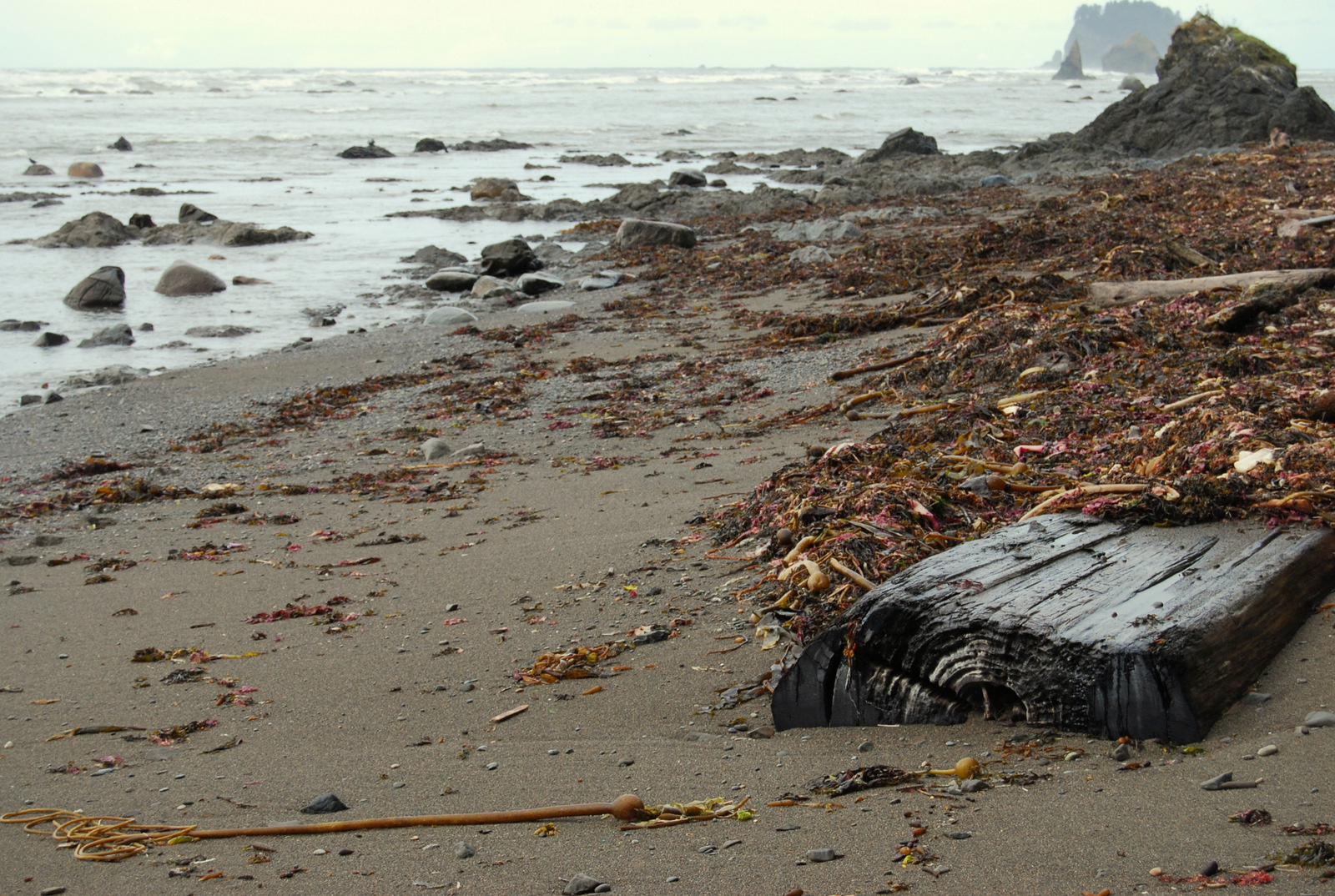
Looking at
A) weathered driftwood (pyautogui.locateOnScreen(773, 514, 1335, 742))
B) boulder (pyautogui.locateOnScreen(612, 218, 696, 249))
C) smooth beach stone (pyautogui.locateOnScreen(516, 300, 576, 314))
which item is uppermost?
boulder (pyautogui.locateOnScreen(612, 218, 696, 249))

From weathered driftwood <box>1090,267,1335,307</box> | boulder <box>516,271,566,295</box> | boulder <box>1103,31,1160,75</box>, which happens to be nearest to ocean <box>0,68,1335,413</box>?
boulder <box>516,271,566,295</box>

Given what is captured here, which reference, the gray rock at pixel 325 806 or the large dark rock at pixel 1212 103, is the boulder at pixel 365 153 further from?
the gray rock at pixel 325 806

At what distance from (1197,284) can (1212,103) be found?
19.8 metres

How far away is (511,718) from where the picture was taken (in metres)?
3.36

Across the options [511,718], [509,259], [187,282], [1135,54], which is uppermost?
[1135,54]

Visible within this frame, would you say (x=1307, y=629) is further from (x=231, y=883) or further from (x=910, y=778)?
(x=231, y=883)

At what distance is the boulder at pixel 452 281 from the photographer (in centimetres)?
1416

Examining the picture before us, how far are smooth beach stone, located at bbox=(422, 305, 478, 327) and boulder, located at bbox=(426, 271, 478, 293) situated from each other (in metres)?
2.02

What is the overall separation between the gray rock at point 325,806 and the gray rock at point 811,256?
34.3 feet

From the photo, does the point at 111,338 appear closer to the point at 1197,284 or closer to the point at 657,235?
the point at 657,235

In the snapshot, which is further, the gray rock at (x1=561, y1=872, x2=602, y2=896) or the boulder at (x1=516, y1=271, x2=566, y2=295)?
the boulder at (x1=516, y1=271, x2=566, y2=295)

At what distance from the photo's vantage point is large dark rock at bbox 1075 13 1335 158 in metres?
22.4

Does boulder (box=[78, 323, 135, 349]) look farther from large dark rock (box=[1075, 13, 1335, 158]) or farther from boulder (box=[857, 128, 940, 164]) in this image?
large dark rock (box=[1075, 13, 1335, 158])

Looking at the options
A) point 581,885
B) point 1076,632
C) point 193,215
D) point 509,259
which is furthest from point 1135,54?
point 581,885
